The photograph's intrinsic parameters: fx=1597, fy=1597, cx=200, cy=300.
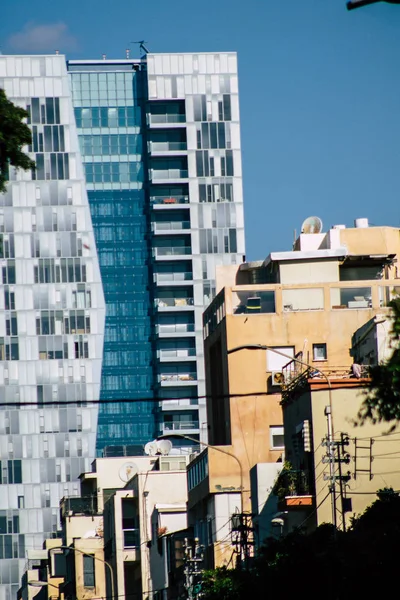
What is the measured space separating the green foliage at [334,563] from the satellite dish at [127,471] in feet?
186

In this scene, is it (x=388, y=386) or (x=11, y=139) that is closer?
(x=388, y=386)

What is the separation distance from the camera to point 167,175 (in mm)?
184250

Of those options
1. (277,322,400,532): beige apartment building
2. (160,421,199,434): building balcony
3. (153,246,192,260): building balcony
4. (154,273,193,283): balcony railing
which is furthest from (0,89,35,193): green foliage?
(154,273,193,283): balcony railing

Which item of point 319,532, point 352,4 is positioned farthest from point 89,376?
point 352,4

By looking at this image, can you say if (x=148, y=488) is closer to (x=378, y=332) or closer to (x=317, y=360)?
(x=317, y=360)

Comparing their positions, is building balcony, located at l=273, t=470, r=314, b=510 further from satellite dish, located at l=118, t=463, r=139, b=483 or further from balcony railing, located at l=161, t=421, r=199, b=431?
balcony railing, located at l=161, t=421, r=199, b=431

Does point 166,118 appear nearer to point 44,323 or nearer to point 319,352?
point 44,323

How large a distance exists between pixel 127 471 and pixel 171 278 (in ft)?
245

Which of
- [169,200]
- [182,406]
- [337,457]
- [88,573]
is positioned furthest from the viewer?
[169,200]

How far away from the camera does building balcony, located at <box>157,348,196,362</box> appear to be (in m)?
180

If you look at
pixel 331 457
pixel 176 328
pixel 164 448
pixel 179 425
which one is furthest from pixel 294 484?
pixel 176 328

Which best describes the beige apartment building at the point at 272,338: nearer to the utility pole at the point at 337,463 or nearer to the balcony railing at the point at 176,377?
the utility pole at the point at 337,463

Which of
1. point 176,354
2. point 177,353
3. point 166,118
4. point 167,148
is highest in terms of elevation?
point 166,118

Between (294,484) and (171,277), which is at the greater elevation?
(171,277)
